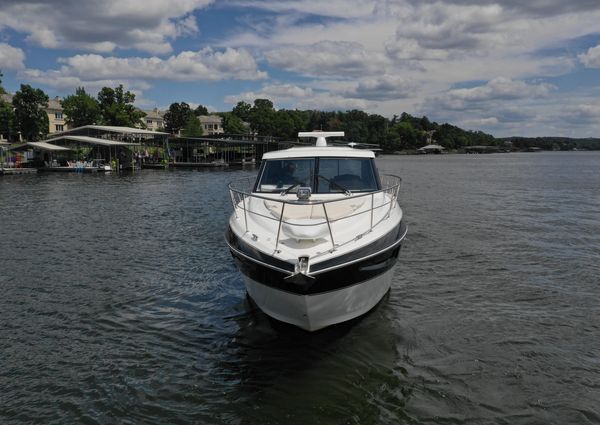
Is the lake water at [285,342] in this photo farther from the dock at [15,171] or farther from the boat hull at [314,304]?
→ the dock at [15,171]

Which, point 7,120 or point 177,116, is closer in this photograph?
point 7,120

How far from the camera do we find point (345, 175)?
10.8 meters

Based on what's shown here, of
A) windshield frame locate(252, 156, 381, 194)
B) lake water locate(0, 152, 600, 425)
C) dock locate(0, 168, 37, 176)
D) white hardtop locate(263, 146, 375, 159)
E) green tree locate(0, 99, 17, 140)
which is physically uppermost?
green tree locate(0, 99, 17, 140)

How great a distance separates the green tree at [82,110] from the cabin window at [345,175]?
9558cm

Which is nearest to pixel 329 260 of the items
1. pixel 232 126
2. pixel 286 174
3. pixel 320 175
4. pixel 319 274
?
pixel 319 274

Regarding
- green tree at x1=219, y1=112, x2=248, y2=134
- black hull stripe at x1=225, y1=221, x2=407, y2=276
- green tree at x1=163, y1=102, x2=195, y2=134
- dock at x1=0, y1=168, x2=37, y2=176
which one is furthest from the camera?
green tree at x1=163, y1=102, x2=195, y2=134

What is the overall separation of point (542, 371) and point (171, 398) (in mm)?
6061

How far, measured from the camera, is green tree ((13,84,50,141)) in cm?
8806

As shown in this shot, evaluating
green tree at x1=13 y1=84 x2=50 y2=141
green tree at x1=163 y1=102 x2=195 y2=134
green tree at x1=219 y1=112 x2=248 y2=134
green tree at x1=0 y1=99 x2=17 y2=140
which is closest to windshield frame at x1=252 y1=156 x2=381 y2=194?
green tree at x1=0 y1=99 x2=17 y2=140

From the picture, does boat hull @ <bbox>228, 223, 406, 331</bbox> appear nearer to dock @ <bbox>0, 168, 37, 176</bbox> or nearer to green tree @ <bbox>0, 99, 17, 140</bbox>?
dock @ <bbox>0, 168, 37, 176</bbox>

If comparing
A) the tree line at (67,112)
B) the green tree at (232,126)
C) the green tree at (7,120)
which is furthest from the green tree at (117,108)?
the green tree at (232,126)

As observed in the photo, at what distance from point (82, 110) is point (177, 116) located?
58.4 metres

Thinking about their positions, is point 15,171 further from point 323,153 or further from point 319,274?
point 319,274

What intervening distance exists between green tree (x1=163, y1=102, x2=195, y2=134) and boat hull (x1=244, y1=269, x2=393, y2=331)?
151 meters
